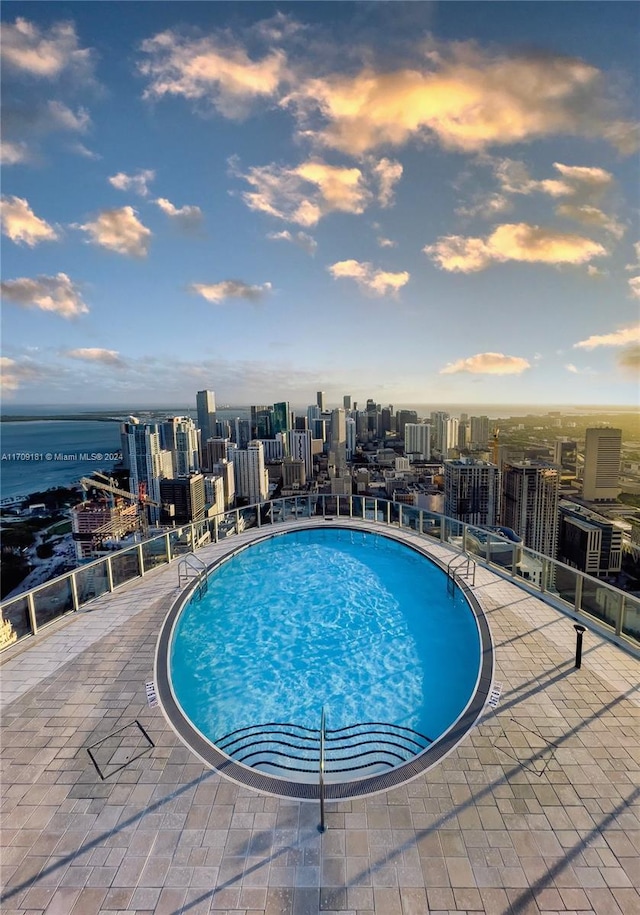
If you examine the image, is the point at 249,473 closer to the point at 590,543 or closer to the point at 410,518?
the point at 410,518

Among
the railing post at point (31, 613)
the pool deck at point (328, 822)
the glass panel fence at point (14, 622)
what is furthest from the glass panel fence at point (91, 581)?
the pool deck at point (328, 822)

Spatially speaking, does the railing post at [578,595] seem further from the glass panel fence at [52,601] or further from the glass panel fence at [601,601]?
the glass panel fence at [52,601]

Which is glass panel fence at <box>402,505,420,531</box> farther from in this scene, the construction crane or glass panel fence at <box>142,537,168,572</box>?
the construction crane

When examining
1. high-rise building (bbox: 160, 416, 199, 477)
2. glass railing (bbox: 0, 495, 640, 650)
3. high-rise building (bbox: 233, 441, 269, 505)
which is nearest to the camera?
glass railing (bbox: 0, 495, 640, 650)

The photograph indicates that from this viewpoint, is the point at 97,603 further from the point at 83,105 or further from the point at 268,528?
the point at 83,105

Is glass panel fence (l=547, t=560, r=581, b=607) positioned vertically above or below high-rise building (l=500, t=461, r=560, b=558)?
above

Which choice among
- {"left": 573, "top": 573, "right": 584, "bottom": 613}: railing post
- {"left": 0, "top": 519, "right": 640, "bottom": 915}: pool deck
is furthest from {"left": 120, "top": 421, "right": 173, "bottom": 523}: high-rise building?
{"left": 573, "top": 573, "right": 584, "bottom": 613}: railing post
